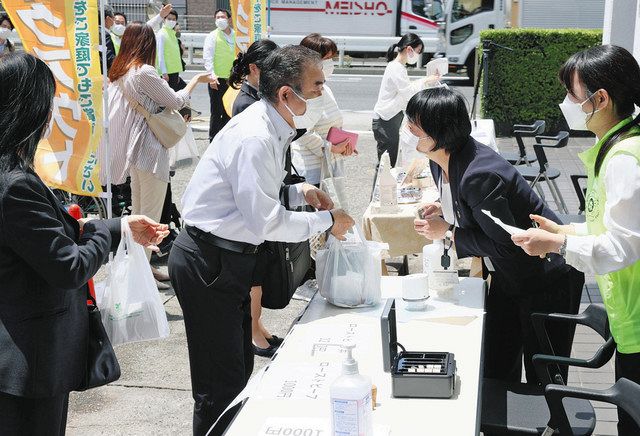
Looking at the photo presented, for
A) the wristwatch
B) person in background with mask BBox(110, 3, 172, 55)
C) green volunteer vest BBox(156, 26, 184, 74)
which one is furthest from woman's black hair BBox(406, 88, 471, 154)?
green volunteer vest BBox(156, 26, 184, 74)

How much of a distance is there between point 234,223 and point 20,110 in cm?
100

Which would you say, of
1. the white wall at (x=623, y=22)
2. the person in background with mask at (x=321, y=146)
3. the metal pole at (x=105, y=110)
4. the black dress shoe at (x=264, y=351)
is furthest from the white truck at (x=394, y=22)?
the black dress shoe at (x=264, y=351)

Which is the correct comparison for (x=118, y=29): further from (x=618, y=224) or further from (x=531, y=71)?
(x=618, y=224)

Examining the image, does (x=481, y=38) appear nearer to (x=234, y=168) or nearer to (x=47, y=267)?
(x=234, y=168)

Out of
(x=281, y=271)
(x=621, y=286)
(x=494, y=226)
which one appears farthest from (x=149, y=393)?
(x=621, y=286)

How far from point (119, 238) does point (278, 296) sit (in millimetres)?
953

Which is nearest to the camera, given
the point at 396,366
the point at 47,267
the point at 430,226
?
the point at 47,267

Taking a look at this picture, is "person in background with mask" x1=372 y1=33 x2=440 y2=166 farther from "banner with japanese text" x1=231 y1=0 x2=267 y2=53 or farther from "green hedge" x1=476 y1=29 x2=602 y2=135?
"green hedge" x1=476 y1=29 x2=602 y2=135

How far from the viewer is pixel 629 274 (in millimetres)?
2973

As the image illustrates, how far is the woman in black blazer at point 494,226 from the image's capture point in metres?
3.53

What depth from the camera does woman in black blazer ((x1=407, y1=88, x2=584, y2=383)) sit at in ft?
11.6

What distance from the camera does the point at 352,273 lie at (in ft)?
12.1

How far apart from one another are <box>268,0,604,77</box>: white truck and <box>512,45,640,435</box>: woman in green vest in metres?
18.2

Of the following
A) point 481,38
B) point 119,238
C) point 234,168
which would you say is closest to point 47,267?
point 119,238
